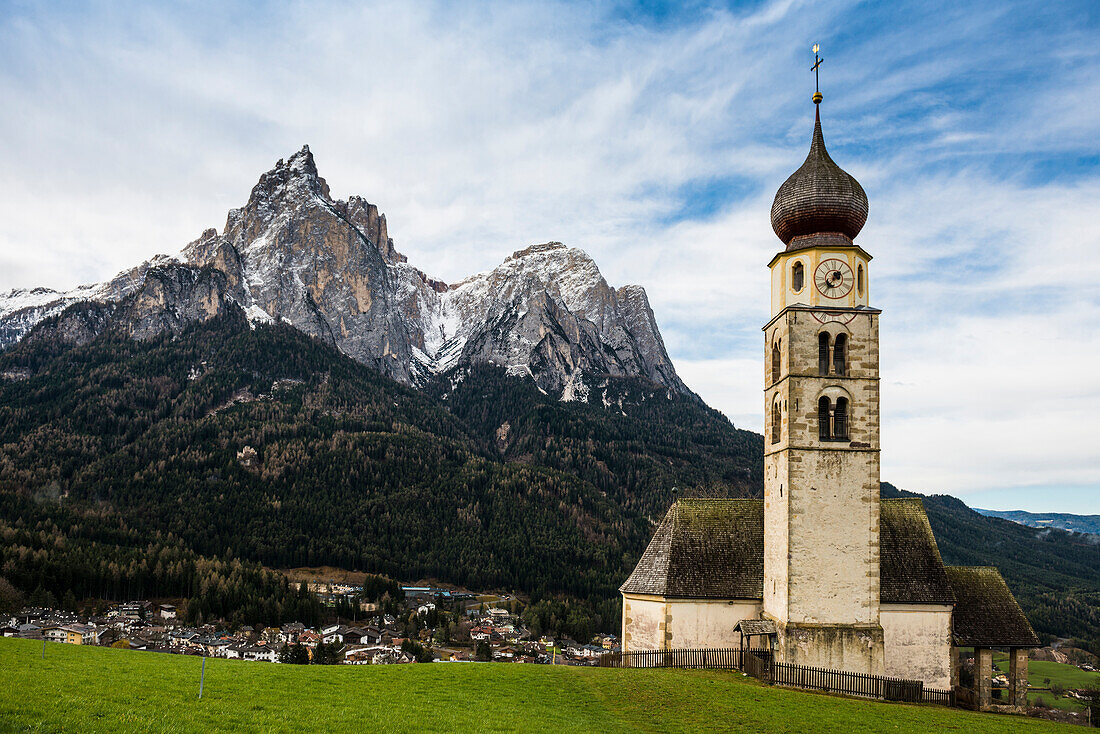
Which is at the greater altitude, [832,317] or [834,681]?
[832,317]

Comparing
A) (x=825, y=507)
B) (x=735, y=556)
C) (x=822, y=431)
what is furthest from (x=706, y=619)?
(x=822, y=431)

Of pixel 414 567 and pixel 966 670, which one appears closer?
pixel 966 670

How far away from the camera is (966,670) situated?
38188 mm

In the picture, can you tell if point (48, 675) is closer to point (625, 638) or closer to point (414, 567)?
point (625, 638)

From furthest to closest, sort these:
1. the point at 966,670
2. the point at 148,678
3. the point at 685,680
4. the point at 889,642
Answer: the point at 966,670, the point at 889,642, the point at 685,680, the point at 148,678

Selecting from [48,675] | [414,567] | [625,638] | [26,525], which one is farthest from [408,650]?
[26,525]

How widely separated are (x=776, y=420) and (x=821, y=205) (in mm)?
10419

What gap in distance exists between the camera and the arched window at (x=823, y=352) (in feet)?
117

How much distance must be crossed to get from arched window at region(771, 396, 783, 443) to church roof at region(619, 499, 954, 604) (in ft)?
15.7

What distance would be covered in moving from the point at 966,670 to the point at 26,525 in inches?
7458

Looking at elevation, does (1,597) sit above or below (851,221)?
below

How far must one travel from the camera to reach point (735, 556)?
125 ft

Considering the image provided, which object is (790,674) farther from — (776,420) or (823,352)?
(823,352)

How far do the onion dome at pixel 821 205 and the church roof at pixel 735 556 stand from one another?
13.7 metres
